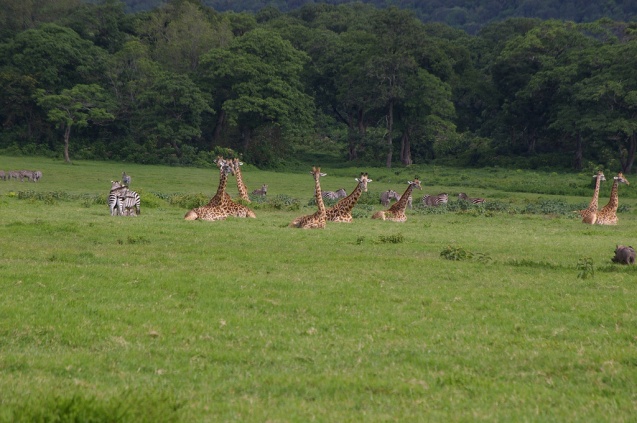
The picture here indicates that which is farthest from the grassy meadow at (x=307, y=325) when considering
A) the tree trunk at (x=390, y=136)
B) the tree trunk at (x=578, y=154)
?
the tree trunk at (x=390, y=136)

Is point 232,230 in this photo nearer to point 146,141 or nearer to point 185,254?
point 185,254

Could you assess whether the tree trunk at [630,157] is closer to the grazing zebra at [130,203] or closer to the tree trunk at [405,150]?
the tree trunk at [405,150]

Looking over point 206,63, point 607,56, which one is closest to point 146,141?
point 206,63

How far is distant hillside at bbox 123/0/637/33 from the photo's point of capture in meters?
107

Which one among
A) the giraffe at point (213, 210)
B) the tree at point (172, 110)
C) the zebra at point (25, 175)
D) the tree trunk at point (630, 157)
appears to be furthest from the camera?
the tree at point (172, 110)

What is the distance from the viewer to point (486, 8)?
13188 centimetres

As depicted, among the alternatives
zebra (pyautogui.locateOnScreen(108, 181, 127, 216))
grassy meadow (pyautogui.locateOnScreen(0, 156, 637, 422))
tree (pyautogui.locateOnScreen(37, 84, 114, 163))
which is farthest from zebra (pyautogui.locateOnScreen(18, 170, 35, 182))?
grassy meadow (pyautogui.locateOnScreen(0, 156, 637, 422))

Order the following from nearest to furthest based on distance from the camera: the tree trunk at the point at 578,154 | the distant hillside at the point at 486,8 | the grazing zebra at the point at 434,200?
the grazing zebra at the point at 434,200 → the tree trunk at the point at 578,154 → the distant hillside at the point at 486,8

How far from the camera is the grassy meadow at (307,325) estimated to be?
629 cm

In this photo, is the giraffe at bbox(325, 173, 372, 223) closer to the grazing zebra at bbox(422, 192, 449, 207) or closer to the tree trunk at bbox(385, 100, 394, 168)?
the grazing zebra at bbox(422, 192, 449, 207)

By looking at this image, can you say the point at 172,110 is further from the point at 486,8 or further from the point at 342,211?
the point at 486,8

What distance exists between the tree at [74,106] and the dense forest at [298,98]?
10 cm

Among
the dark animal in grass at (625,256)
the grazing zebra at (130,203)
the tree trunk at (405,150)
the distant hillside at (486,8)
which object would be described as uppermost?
the distant hillside at (486,8)

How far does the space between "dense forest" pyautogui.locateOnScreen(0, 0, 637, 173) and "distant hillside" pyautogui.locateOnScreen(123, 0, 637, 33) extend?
4886cm
